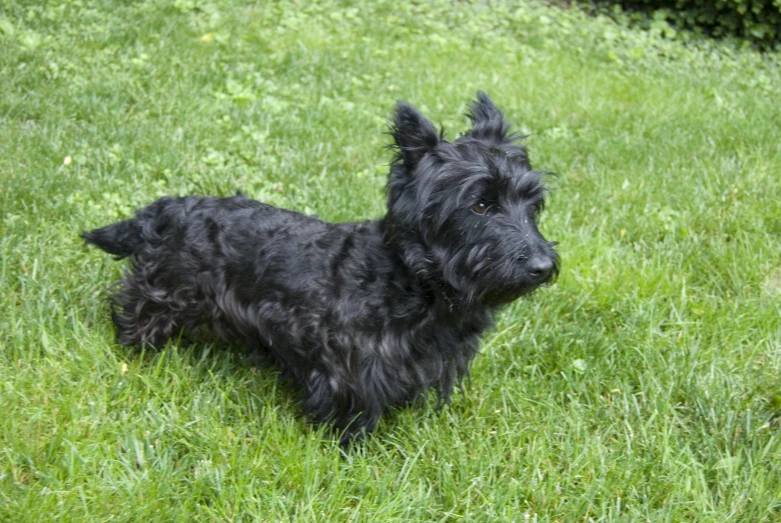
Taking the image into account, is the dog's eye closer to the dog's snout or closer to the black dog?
the black dog

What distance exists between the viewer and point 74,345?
3309 mm

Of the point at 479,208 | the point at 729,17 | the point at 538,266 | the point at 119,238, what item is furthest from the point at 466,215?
the point at 729,17

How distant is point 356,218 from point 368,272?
167cm

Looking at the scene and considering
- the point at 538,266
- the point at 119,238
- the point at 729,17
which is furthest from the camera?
the point at 729,17

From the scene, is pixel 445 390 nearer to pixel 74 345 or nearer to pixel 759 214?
pixel 74 345

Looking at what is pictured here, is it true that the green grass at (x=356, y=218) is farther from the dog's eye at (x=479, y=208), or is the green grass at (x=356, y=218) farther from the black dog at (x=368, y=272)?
the dog's eye at (x=479, y=208)

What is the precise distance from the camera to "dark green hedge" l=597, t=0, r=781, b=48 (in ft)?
32.1

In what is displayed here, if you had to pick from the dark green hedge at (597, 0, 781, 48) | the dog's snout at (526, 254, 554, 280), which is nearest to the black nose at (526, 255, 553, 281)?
the dog's snout at (526, 254, 554, 280)

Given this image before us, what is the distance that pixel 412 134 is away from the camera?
109 inches

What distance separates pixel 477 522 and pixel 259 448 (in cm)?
91

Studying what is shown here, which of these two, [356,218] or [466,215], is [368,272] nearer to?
Result: [466,215]

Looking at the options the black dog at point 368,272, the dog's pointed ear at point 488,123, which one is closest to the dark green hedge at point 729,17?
the dog's pointed ear at point 488,123

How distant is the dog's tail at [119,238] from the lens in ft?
11.4

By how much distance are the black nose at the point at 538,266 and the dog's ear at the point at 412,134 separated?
59 centimetres
